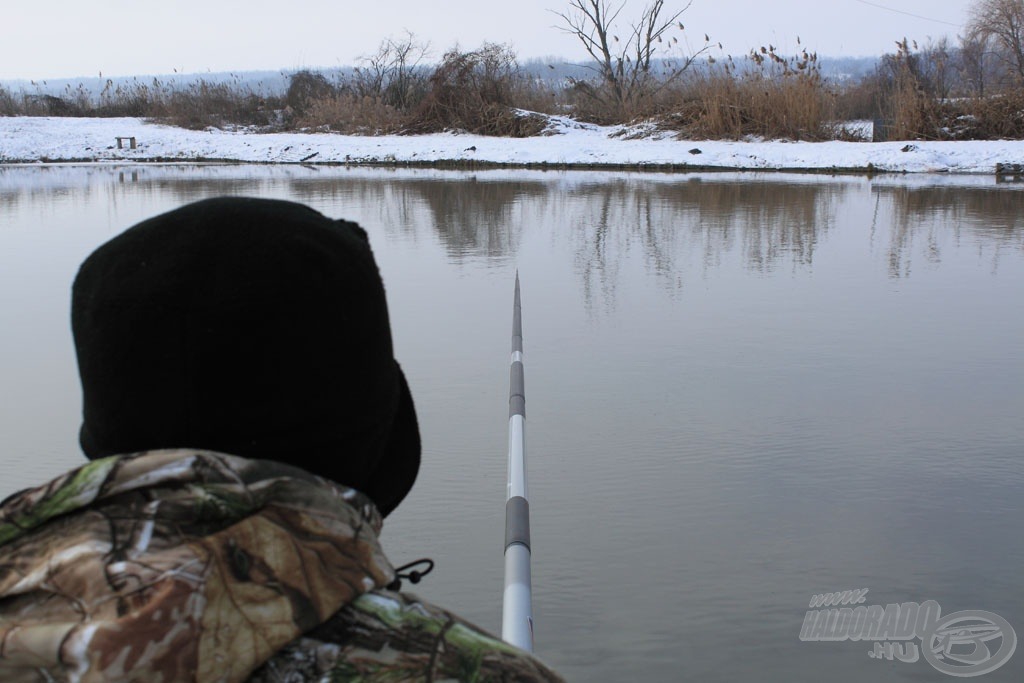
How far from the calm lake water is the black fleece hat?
138cm

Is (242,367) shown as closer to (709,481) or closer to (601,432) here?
(709,481)

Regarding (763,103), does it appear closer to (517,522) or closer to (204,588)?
(517,522)

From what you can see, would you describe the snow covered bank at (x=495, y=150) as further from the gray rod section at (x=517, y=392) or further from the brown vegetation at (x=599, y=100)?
the gray rod section at (x=517, y=392)

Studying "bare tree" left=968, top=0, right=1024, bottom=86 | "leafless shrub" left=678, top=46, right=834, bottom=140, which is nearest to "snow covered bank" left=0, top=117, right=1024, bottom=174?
"leafless shrub" left=678, top=46, right=834, bottom=140

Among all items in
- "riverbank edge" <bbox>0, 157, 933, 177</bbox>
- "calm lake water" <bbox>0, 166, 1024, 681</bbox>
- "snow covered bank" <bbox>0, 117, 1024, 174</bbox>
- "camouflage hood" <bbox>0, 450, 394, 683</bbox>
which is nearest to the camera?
"camouflage hood" <bbox>0, 450, 394, 683</bbox>

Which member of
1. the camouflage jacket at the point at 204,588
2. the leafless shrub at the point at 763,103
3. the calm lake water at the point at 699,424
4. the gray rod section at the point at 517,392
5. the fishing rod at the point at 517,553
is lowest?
the calm lake water at the point at 699,424

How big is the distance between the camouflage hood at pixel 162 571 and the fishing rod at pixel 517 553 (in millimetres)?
655

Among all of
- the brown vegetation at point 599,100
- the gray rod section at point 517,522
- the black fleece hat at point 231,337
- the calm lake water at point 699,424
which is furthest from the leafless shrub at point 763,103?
the black fleece hat at point 231,337

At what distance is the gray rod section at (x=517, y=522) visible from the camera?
204 centimetres

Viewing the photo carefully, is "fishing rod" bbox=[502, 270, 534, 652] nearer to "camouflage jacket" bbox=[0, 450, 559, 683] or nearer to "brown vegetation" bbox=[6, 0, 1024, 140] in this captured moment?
"camouflage jacket" bbox=[0, 450, 559, 683]

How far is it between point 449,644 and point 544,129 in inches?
804

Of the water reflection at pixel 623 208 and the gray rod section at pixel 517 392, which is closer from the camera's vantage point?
the gray rod section at pixel 517 392

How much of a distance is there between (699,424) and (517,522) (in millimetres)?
1509

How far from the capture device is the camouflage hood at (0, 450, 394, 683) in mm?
647
